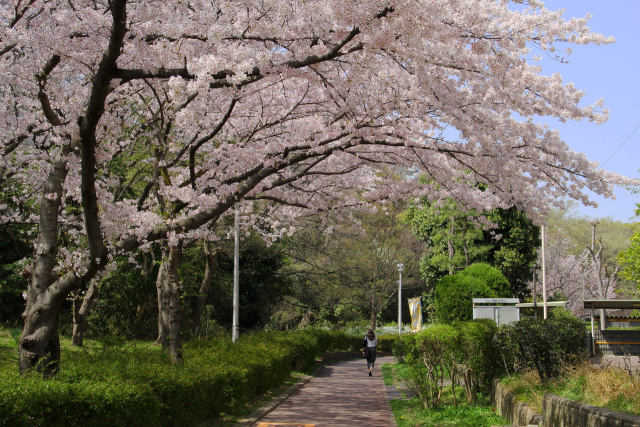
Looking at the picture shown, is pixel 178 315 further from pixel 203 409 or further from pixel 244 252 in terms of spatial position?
pixel 244 252

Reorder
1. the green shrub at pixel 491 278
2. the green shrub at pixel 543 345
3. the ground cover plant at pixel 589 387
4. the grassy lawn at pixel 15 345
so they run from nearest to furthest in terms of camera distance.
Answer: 1. the ground cover plant at pixel 589 387
2. the green shrub at pixel 543 345
3. the grassy lawn at pixel 15 345
4. the green shrub at pixel 491 278

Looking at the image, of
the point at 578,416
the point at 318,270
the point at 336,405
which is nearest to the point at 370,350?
the point at 336,405

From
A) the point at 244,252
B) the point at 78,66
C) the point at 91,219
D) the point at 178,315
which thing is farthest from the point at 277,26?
the point at 244,252

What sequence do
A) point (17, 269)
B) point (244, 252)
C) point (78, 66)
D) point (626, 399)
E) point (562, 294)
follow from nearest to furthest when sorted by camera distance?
point (626, 399), point (78, 66), point (17, 269), point (244, 252), point (562, 294)

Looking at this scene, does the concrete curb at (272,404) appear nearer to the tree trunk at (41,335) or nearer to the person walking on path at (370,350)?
the person walking on path at (370,350)

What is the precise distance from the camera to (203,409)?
35.3ft

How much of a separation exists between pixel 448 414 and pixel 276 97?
7364mm

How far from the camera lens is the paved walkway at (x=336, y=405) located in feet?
41.3

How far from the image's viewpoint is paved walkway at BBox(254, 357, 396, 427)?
12.6 meters

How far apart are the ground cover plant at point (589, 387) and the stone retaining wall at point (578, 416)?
251mm

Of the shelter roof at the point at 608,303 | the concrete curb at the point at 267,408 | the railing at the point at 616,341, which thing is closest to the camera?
the concrete curb at the point at 267,408

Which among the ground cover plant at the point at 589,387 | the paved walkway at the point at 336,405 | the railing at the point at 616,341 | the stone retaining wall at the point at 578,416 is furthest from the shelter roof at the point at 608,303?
the stone retaining wall at the point at 578,416

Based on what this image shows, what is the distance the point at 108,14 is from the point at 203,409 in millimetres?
6925

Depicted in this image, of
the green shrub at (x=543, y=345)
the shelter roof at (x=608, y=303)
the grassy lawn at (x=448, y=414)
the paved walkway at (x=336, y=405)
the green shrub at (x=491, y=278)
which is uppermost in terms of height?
the green shrub at (x=491, y=278)
